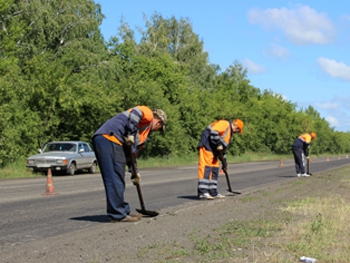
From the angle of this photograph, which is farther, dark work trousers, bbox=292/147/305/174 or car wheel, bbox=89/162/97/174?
car wheel, bbox=89/162/97/174

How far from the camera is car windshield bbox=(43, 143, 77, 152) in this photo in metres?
28.9

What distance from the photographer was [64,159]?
27.2 meters

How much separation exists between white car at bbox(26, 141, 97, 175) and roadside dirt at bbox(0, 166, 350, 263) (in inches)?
614

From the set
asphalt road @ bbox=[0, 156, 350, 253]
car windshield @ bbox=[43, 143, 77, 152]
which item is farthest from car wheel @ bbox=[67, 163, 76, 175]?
asphalt road @ bbox=[0, 156, 350, 253]

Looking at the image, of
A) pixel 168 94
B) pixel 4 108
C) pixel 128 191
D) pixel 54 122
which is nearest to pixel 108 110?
pixel 54 122

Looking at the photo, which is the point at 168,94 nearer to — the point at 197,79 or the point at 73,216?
the point at 197,79

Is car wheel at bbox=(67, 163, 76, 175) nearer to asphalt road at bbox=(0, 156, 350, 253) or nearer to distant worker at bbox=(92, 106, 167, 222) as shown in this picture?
asphalt road at bbox=(0, 156, 350, 253)

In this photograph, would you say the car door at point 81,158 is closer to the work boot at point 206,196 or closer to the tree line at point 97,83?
the tree line at point 97,83

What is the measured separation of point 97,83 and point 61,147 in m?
14.6

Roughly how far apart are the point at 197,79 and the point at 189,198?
69054 mm

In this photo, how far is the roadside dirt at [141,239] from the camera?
6664 millimetres

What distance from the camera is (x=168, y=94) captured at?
57.7 meters

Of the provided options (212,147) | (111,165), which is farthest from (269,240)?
(212,147)

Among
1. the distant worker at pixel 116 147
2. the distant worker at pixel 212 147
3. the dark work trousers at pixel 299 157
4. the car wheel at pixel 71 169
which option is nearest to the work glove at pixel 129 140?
the distant worker at pixel 116 147
